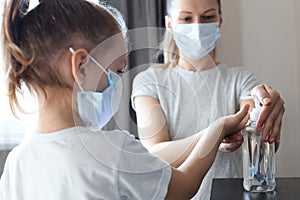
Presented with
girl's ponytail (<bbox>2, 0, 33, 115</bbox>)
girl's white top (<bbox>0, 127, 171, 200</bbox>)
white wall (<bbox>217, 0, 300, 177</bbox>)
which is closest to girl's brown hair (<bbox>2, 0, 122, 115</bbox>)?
girl's ponytail (<bbox>2, 0, 33, 115</bbox>)

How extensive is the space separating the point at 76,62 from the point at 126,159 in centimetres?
18

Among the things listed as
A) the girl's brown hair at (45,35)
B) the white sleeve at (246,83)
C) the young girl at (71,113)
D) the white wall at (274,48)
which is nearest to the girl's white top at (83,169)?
the young girl at (71,113)

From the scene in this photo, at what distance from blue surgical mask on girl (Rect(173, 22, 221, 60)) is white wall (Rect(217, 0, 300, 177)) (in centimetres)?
36

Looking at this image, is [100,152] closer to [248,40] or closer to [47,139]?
[47,139]

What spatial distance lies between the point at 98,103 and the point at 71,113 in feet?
0.21

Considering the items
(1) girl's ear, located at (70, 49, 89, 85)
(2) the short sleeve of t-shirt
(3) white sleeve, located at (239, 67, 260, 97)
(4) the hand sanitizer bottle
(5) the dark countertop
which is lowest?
(5) the dark countertop

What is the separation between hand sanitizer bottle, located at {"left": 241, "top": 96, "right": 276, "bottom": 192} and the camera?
99 cm

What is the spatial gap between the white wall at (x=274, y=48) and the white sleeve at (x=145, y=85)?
0.56m

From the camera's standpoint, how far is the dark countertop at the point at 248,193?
953mm

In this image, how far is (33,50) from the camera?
0.76m

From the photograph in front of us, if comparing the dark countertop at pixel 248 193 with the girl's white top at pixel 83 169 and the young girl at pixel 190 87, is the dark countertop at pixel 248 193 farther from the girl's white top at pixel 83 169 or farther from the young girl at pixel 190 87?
the girl's white top at pixel 83 169

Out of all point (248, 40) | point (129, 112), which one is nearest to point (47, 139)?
point (129, 112)

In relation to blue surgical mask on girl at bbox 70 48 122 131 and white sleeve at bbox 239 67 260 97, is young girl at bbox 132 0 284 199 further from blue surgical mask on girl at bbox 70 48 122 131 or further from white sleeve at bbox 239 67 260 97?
blue surgical mask on girl at bbox 70 48 122 131

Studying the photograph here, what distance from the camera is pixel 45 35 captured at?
0.75m
